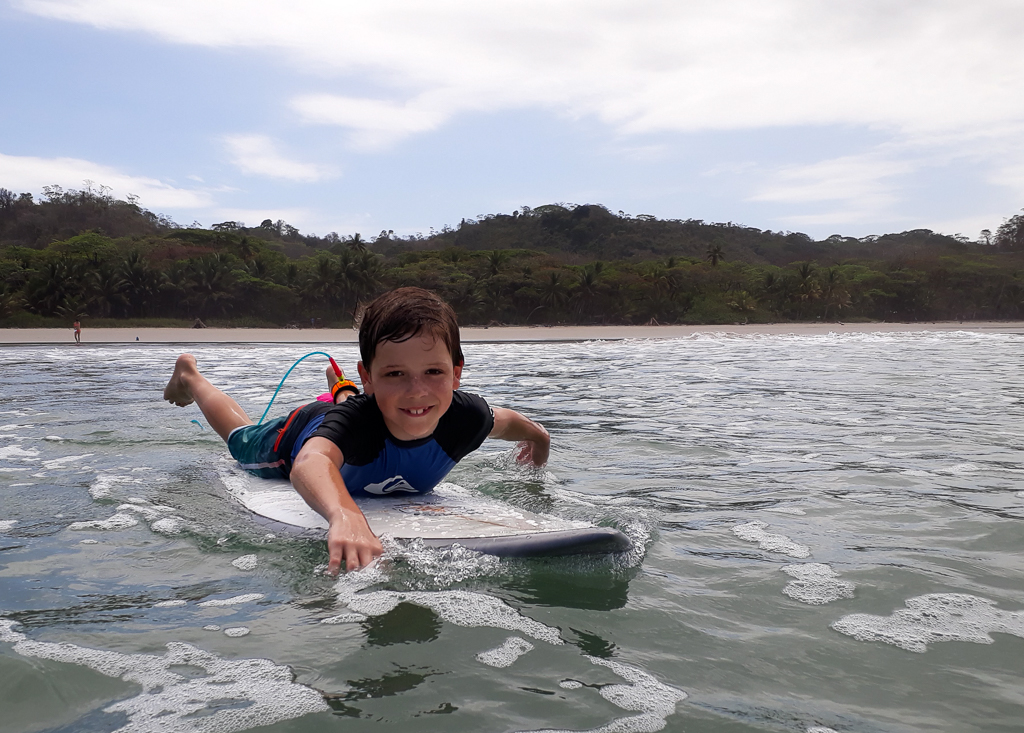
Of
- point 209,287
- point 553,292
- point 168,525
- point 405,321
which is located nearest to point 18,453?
point 168,525

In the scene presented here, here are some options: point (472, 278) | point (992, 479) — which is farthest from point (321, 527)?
point (472, 278)

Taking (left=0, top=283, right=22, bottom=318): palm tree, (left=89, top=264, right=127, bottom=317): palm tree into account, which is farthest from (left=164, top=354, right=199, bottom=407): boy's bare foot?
(left=89, top=264, right=127, bottom=317): palm tree

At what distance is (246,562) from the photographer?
2846 mm

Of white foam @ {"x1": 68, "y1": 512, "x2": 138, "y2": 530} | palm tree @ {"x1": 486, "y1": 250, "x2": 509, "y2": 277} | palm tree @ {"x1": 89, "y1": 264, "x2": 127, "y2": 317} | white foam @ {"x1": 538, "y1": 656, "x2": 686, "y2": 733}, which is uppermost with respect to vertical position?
palm tree @ {"x1": 486, "y1": 250, "x2": 509, "y2": 277}

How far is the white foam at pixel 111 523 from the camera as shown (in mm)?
3346

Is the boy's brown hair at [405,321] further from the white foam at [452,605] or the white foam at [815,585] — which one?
the white foam at [815,585]

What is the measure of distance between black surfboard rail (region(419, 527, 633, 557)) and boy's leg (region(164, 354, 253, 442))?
2.46 meters

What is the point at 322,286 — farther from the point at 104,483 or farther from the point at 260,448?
the point at 260,448

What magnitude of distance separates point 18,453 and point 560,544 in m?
4.22

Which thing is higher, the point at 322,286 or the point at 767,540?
the point at 322,286

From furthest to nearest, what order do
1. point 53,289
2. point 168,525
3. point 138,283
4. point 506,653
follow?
point 138,283, point 53,289, point 168,525, point 506,653

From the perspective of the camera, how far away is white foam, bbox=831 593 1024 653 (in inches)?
84.6

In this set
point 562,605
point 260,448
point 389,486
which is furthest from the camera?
point 260,448

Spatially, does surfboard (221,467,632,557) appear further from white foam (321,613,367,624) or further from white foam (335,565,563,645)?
white foam (321,613,367,624)
